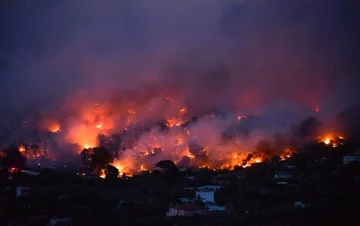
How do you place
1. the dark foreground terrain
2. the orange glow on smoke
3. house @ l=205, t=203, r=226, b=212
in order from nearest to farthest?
the dark foreground terrain
house @ l=205, t=203, r=226, b=212
the orange glow on smoke

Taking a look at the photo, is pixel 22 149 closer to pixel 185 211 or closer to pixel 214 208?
pixel 214 208

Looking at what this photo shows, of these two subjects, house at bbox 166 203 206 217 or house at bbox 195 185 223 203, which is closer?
house at bbox 166 203 206 217

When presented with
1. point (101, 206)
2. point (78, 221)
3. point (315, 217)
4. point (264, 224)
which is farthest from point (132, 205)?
point (315, 217)

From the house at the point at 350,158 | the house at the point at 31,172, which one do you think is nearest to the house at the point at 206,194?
the house at the point at 350,158

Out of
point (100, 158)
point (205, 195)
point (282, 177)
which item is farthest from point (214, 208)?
point (100, 158)

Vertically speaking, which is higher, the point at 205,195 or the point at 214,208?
the point at 205,195

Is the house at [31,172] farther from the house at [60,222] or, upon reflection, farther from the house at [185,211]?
the house at [185,211]

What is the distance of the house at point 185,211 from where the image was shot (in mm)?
24778

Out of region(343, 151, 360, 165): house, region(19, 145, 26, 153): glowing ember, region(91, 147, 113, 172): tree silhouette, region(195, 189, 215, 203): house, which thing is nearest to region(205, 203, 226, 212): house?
region(195, 189, 215, 203): house

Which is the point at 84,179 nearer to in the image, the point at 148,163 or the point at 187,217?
the point at 148,163

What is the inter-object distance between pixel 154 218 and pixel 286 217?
16.8 ft

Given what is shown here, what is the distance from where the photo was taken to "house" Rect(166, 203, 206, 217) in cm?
2478

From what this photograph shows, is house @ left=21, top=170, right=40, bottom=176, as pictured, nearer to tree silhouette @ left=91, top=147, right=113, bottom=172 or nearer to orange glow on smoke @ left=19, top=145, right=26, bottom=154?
tree silhouette @ left=91, top=147, right=113, bottom=172

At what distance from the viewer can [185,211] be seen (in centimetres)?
2484
